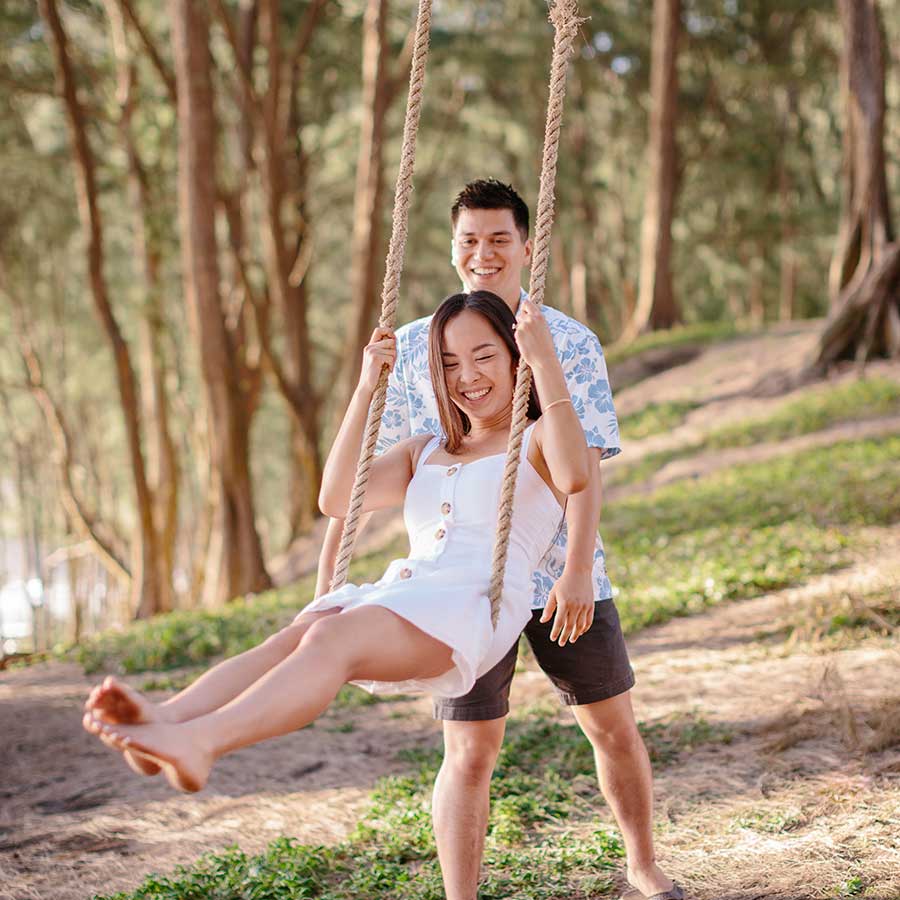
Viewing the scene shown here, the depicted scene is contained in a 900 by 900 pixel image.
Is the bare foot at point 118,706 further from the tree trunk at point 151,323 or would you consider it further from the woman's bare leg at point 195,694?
the tree trunk at point 151,323

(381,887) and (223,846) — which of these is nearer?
(381,887)

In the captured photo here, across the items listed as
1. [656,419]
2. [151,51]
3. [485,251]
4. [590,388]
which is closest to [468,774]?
[590,388]

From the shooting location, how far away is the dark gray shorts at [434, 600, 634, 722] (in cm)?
280

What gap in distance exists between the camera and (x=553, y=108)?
2.82m

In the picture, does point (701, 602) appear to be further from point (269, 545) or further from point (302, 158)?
point (269, 545)

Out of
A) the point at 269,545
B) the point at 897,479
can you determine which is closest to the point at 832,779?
the point at 897,479

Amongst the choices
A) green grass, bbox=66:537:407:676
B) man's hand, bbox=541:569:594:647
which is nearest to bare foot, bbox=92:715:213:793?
man's hand, bbox=541:569:594:647

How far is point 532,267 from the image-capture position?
2.76 metres

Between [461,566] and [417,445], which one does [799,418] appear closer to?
[417,445]

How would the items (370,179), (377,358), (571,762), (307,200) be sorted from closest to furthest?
(377,358) → (571,762) → (370,179) → (307,200)

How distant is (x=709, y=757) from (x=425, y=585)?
2187 millimetres

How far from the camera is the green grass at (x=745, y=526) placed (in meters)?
6.60

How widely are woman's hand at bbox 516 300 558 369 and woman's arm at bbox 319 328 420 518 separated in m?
0.37

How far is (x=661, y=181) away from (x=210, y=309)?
816cm
